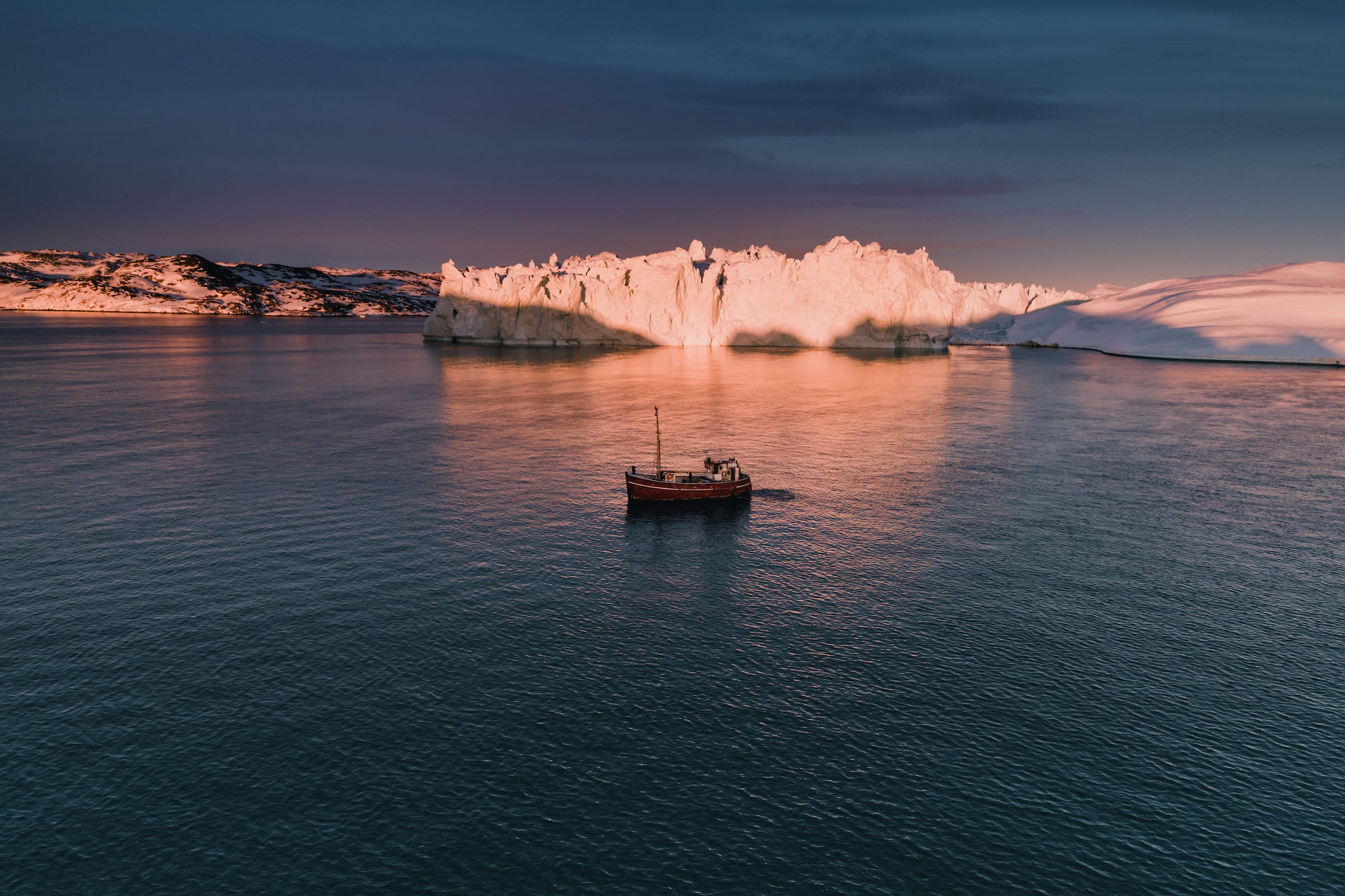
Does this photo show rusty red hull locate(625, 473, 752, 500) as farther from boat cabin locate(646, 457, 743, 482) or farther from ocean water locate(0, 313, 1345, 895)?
ocean water locate(0, 313, 1345, 895)

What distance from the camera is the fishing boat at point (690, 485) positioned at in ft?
214

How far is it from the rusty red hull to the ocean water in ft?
6.06

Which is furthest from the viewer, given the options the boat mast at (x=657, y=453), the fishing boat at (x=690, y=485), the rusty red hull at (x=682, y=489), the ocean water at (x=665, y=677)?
the boat mast at (x=657, y=453)

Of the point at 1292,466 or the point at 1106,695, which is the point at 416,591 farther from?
the point at 1292,466

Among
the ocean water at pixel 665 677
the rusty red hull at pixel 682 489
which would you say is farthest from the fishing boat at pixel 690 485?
the ocean water at pixel 665 677

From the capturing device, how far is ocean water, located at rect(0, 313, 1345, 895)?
1023 inches

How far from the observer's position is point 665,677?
36.2 meters

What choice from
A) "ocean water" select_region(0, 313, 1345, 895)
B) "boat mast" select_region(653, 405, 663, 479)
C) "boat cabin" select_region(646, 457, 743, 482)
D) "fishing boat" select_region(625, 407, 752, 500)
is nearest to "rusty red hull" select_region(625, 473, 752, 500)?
"fishing boat" select_region(625, 407, 752, 500)

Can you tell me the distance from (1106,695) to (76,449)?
91995 millimetres

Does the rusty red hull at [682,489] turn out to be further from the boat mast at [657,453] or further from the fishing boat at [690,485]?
the boat mast at [657,453]

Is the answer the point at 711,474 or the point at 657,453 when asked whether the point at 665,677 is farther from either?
the point at 657,453

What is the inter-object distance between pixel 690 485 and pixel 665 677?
3064 centimetres

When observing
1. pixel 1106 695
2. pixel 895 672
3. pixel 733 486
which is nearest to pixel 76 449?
pixel 733 486

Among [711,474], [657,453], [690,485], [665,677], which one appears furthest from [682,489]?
[665,677]
